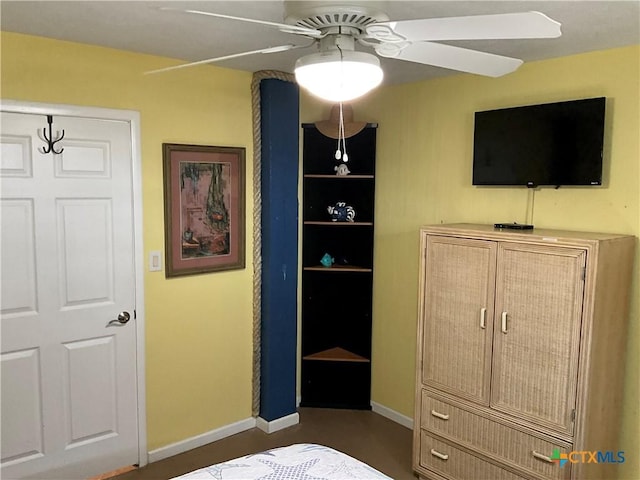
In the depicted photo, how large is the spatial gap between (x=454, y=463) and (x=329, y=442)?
901 mm

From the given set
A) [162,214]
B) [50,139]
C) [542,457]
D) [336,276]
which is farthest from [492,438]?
[50,139]

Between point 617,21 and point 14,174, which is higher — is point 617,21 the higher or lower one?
the higher one

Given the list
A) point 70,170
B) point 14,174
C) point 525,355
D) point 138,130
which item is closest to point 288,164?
point 138,130

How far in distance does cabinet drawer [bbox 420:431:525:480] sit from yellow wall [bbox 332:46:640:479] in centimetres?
62

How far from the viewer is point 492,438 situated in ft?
9.04

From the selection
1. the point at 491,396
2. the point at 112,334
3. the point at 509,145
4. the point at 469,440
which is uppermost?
the point at 509,145

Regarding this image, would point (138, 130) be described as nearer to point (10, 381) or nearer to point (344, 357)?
point (10, 381)

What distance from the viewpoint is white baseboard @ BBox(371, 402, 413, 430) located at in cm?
374

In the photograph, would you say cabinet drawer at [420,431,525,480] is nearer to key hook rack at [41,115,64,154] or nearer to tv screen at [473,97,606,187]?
tv screen at [473,97,606,187]

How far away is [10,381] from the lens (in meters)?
2.70

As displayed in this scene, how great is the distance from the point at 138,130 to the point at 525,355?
2392 mm

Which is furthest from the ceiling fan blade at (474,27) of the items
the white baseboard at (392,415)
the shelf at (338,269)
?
the white baseboard at (392,415)

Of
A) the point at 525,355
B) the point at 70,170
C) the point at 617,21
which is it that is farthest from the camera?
the point at 70,170

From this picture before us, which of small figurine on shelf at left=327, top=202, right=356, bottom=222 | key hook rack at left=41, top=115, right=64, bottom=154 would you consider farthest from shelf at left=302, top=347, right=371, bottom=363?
key hook rack at left=41, top=115, right=64, bottom=154
